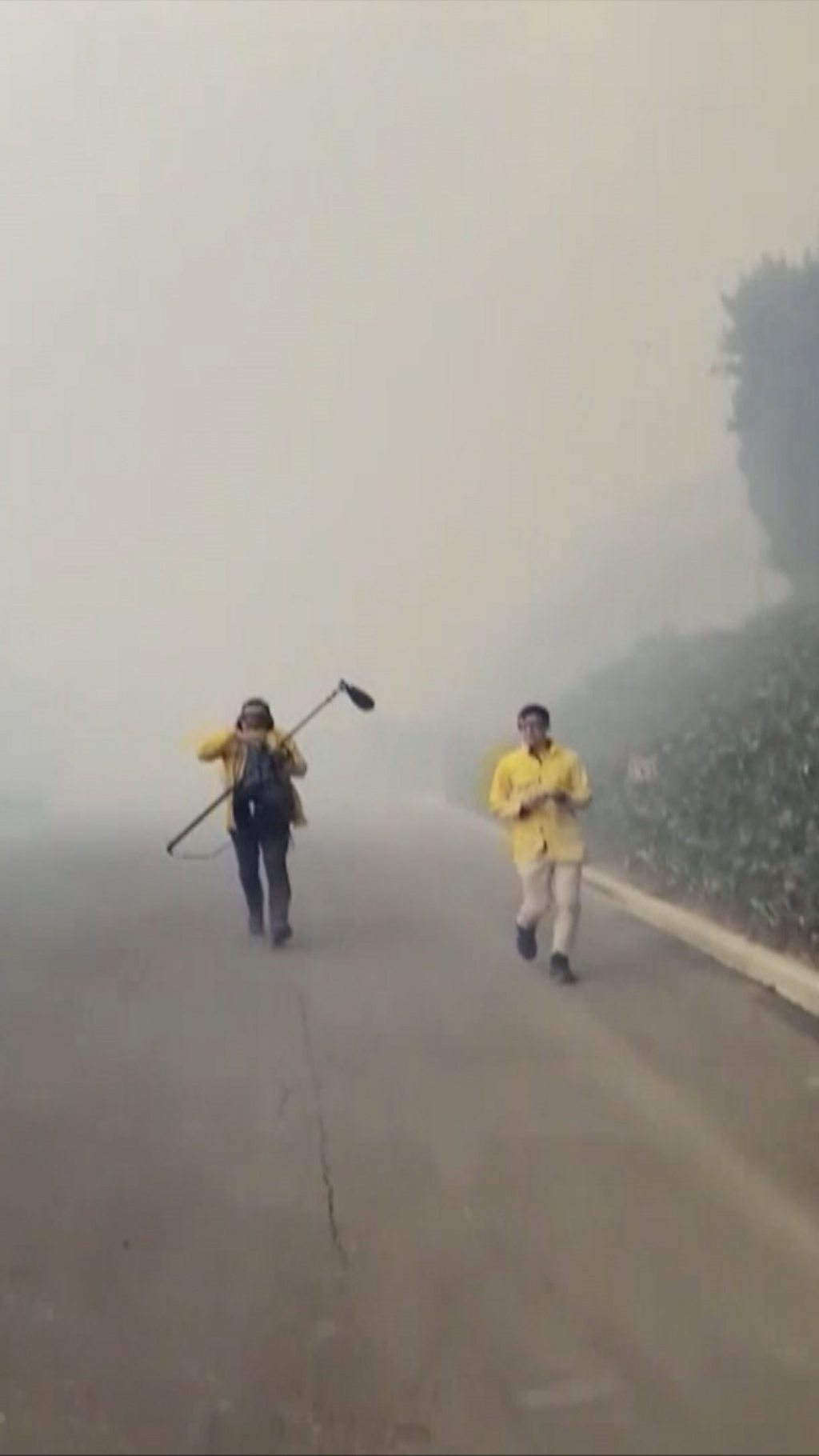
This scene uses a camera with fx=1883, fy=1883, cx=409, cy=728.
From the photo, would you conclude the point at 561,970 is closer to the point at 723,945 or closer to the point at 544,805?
the point at 544,805

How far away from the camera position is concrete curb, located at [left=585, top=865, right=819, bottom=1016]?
9.88 meters

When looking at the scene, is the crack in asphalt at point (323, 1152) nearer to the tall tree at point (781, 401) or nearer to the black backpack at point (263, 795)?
the black backpack at point (263, 795)

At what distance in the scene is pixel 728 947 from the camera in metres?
11.4

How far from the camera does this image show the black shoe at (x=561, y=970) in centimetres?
1059

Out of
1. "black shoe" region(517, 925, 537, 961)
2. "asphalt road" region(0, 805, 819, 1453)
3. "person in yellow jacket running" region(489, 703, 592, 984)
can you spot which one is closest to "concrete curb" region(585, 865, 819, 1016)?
"asphalt road" region(0, 805, 819, 1453)

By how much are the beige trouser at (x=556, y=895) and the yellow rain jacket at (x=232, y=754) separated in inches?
73.4

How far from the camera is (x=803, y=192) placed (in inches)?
976

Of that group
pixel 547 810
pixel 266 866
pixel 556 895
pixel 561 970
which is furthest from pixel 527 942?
pixel 266 866

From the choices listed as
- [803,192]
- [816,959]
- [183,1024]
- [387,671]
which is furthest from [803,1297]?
[803,192]

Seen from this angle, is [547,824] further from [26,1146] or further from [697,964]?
[26,1146]

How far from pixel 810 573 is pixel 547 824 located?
15381mm

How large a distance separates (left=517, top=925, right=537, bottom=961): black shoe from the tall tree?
14.3 metres

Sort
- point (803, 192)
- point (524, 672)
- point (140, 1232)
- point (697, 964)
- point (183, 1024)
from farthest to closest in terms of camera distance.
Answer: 1. point (524, 672)
2. point (803, 192)
3. point (697, 964)
4. point (183, 1024)
5. point (140, 1232)

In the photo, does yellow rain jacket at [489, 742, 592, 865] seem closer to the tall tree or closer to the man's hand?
the man's hand
